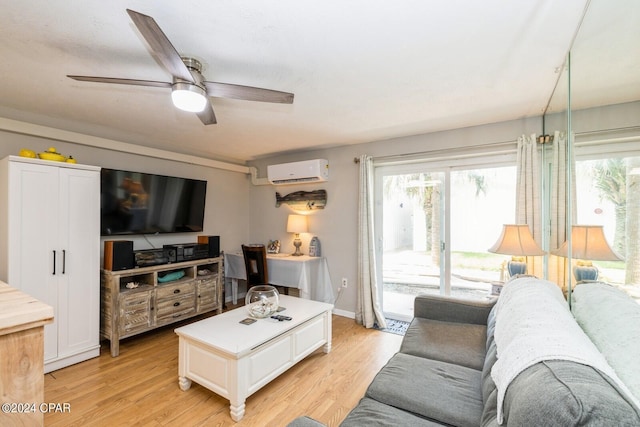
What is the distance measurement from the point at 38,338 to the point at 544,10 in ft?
7.41

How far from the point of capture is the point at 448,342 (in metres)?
1.98

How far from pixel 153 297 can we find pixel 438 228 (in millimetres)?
3198

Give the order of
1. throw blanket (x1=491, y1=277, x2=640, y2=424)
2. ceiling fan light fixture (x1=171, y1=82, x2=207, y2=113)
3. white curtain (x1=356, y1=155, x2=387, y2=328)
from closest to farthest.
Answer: throw blanket (x1=491, y1=277, x2=640, y2=424)
ceiling fan light fixture (x1=171, y1=82, x2=207, y2=113)
white curtain (x1=356, y1=155, x2=387, y2=328)

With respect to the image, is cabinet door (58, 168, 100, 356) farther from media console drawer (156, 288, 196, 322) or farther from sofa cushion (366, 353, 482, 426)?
sofa cushion (366, 353, 482, 426)

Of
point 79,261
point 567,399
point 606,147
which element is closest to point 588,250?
point 606,147

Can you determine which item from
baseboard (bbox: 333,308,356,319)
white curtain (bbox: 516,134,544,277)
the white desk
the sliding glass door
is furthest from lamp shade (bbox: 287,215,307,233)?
white curtain (bbox: 516,134,544,277)

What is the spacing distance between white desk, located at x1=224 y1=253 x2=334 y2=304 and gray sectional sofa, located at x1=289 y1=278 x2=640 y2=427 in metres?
1.55

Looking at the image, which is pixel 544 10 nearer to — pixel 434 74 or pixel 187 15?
pixel 434 74

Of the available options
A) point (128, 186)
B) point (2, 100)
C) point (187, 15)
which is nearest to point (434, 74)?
point (187, 15)

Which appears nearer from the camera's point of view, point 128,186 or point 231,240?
point 128,186

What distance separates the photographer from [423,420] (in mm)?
1271

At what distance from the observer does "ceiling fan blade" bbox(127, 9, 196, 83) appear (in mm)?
1110

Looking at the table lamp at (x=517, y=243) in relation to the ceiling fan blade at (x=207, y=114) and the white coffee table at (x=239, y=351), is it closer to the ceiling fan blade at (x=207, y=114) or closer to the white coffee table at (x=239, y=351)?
the white coffee table at (x=239, y=351)

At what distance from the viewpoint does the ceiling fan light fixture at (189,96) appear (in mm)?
1626
